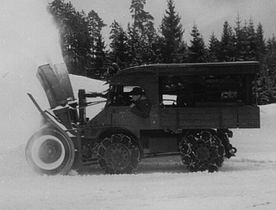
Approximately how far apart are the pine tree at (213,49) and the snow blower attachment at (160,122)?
208 ft

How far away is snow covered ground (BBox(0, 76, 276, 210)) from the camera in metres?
8.68

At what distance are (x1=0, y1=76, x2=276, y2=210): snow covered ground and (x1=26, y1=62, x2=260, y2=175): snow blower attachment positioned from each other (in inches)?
17.9

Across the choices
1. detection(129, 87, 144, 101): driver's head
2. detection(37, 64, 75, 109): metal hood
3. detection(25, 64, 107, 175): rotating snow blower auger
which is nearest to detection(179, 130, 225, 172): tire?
detection(129, 87, 144, 101): driver's head

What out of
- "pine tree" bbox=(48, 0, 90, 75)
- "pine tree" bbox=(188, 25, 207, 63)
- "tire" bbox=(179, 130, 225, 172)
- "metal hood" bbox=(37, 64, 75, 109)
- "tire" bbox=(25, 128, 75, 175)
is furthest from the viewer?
"pine tree" bbox=(48, 0, 90, 75)

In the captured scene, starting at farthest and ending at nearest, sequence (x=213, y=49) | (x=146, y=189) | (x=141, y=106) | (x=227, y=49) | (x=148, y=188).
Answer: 1. (x=213, y=49)
2. (x=227, y=49)
3. (x=141, y=106)
4. (x=148, y=188)
5. (x=146, y=189)

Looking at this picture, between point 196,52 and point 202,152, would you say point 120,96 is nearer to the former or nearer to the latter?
point 202,152

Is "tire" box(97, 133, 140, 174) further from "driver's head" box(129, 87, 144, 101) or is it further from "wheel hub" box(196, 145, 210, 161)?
"wheel hub" box(196, 145, 210, 161)

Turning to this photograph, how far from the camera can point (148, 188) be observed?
10.3m

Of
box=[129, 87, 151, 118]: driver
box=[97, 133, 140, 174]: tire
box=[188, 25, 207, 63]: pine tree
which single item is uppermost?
box=[188, 25, 207, 63]: pine tree

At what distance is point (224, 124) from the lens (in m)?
12.8

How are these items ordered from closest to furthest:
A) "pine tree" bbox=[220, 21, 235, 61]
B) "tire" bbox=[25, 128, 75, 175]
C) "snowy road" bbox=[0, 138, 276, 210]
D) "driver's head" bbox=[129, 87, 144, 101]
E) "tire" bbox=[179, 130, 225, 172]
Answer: "snowy road" bbox=[0, 138, 276, 210] < "tire" bbox=[25, 128, 75, 175] < "tire" bbox=[179, 130, 225, 172] < "driver's head" bbox=[129, 87, 144, 101] < "pine tree" bbox=[220, 21, 235, 61]

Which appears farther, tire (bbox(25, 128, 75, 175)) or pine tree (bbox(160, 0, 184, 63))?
pine tree (bbox(160, 0, 184, 63))

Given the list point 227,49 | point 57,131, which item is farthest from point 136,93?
point 227,49

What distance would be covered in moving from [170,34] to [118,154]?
227ft
